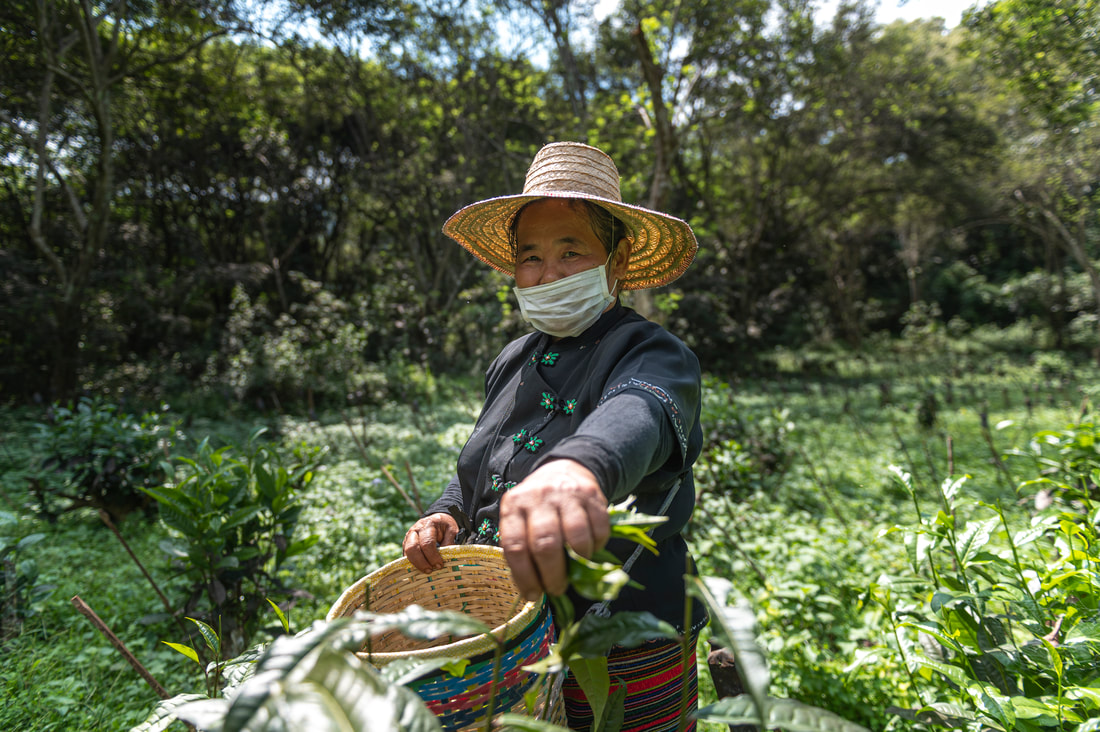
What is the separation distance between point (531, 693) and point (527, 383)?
0.74 metres

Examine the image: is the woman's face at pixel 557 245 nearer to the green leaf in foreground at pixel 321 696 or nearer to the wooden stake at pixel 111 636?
the green leaf in foreground at pixel 321 696

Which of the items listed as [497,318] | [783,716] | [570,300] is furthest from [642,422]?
[497,318]

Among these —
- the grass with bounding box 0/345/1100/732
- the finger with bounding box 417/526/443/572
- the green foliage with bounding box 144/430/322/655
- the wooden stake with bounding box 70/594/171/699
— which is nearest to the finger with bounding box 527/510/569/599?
the finger with bounding box 417/526/443/572

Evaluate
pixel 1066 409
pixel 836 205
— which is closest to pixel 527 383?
pixel 1066 409

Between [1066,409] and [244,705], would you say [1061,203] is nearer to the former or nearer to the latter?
[1066,409]

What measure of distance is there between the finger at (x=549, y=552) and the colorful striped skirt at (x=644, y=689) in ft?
2.24

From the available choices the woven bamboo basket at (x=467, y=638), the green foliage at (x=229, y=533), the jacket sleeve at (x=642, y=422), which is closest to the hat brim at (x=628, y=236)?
the jacket sleeve at (x=642, y=422)

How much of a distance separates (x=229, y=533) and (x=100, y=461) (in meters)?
2.33

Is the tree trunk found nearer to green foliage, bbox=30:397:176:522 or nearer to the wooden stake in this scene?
the wooden stake

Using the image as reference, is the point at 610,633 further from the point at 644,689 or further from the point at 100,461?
the point at 100,461

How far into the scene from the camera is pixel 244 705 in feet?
1.55

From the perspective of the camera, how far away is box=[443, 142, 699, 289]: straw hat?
132 centimetres

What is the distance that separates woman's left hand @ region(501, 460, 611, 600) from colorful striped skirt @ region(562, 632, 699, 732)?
686mm

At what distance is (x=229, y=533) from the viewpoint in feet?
7.10
